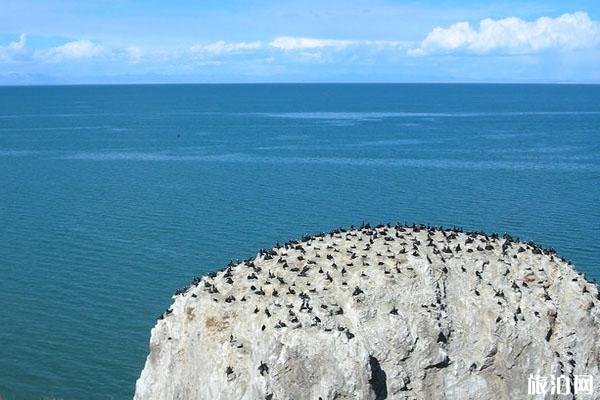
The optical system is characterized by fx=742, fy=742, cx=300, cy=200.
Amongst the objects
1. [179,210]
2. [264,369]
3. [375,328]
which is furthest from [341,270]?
[179,210]

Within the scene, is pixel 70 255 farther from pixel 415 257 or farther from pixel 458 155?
pixel 458 155

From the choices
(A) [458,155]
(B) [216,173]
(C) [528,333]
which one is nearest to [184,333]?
(C) [528,333]

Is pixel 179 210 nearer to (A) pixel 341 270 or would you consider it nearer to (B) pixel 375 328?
(A) pixel 341 270

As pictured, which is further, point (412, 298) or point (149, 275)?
point (149, 275)

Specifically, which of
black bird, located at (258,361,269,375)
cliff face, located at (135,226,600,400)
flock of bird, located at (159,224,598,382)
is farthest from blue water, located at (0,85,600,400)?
black bird, located at (258,361,269,375)

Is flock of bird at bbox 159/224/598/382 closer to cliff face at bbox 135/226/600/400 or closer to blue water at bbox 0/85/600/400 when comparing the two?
cliff face at bbox 135/226/600/400

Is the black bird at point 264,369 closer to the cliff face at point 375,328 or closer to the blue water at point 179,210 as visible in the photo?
the cliff face at point 375,328
